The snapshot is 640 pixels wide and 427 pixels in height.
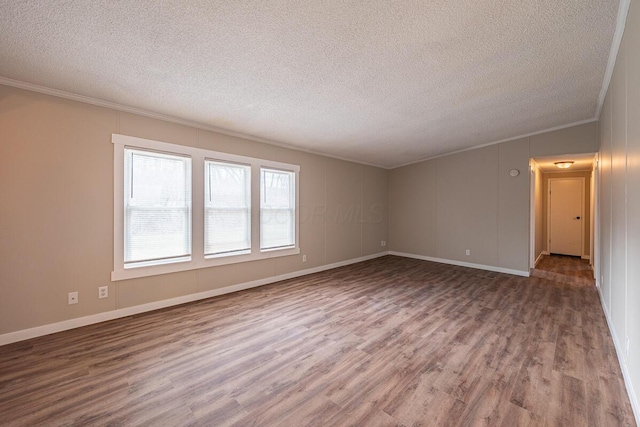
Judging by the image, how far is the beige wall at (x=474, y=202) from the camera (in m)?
4.96

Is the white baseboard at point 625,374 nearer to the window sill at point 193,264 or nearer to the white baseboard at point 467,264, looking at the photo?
the white baseboard at point 467,264

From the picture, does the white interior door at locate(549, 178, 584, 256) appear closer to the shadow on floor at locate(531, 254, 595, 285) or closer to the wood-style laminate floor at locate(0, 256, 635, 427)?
the shadow on floor at locate(531, 254, 595, 285)

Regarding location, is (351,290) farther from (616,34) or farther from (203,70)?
(616,34)

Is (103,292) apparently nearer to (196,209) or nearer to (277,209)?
(196,209)

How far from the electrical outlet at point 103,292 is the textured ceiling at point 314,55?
2.15 m

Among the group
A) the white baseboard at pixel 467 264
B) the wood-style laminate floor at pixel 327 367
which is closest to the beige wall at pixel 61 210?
the wood-style laminate floor at pixel 327 367

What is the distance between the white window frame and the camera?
3.01 metres

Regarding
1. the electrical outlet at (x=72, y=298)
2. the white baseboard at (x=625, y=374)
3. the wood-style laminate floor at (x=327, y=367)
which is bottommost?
the wood-style laminate floor at (x=327, y=367)

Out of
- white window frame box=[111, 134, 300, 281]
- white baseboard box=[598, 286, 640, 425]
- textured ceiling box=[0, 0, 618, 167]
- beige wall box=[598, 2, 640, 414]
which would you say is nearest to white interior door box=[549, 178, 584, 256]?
textured ceiling box=[0, 0, 618, 167]

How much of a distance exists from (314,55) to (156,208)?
106 inches

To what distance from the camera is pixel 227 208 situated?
397cm

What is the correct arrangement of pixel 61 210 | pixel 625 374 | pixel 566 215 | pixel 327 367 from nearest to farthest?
pixel 625 374
pixel 327 367
pixel 61 210
pixel 566 215

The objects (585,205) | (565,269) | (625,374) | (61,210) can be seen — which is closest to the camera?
(625,374)

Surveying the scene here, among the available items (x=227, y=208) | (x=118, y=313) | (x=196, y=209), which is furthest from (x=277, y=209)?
(x=118, y=313)
